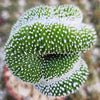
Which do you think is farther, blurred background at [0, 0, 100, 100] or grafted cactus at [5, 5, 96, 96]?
blurred background at [0, 0, 100, 100]

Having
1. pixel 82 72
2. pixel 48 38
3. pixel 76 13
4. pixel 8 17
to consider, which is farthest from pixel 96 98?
pixel 8 17

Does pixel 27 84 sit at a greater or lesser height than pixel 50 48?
lesser

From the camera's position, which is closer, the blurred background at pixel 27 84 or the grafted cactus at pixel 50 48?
the grafted cactus at pixel 50 48

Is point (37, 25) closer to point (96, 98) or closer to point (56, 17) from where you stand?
point (56, 17)

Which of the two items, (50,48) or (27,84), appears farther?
(27,84)
